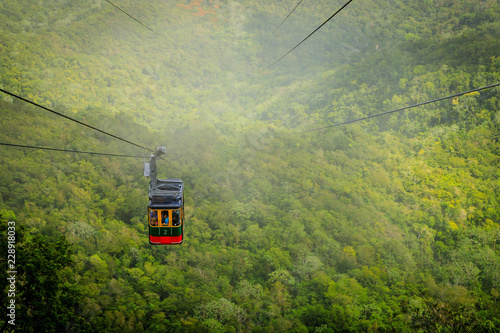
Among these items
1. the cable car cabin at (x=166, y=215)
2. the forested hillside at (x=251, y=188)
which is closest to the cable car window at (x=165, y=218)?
the cable car cabin at (x=166, y=215)

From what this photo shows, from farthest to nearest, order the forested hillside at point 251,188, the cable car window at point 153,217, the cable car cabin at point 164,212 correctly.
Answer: the forested hillside at point 251,188
the cable car window at point 153,217
the cable car cabin at point 164,212

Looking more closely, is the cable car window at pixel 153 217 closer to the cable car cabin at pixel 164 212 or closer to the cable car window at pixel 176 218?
the cable car cabin at pixel 164 212

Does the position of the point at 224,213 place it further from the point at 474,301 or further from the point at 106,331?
the point at 474,301

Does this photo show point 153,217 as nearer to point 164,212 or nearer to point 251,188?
point 164,212

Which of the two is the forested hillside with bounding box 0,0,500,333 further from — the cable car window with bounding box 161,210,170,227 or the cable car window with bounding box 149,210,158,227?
the cable car window with bounding box 161,210,170,227

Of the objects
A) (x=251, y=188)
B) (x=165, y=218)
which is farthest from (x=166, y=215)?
(x=251, y=188)

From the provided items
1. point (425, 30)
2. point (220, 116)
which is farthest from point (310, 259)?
point (425, 30)

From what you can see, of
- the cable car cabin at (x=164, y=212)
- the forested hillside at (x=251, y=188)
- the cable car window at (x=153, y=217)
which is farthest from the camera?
the forested hillside at (x=251, y=188)
